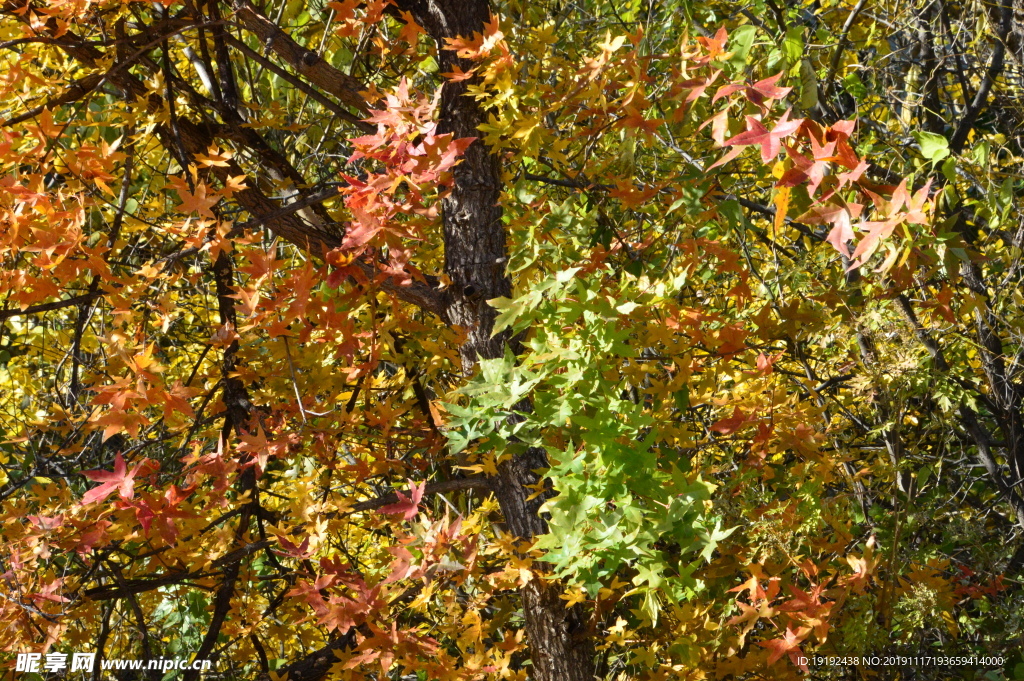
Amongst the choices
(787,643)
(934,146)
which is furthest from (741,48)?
(787,643)

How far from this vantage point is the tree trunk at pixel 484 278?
A: 2.19 metres

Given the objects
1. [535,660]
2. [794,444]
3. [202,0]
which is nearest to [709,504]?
[794,444]

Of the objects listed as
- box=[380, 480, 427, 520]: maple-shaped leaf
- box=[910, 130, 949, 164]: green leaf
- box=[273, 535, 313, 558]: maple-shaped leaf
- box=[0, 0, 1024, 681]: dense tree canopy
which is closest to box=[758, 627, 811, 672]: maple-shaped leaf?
box=[0, 0, 1024, 681]: dense tree canopy

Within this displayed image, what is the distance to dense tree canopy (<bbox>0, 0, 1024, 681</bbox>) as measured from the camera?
1577mm

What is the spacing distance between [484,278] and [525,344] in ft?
1.90

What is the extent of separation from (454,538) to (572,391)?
559 millimetres

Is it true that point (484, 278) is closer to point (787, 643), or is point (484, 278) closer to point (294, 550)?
point (294, 550)

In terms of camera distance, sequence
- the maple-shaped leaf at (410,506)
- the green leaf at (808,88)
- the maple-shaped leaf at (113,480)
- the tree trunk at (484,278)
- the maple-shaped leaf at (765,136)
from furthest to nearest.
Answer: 1. the tree trunk at (484,278)
2. the maple-shaped leaf at (410,506)
3. the maple-shaped leaf at (113,480)
4. the green leaf at (808,88)
5. the maple-shaped leaf at (765,136)

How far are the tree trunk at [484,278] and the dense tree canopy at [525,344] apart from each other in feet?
0.03

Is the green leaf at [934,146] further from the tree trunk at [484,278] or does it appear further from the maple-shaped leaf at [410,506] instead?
the maple-shaped leaf at [410,506]

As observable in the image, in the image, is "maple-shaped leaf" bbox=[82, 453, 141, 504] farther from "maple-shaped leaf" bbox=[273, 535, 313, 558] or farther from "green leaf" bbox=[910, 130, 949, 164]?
"green leaf" bbox=[910, 130, 949, 164]

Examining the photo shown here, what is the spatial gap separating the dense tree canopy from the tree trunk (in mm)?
10

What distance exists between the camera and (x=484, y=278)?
7.26ft

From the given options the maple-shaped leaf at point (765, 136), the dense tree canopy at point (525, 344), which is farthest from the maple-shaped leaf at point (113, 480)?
the maple-shaped leaf at point (765, 136)
